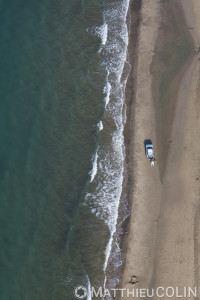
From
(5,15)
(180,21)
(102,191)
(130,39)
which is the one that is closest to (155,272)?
(102,191)

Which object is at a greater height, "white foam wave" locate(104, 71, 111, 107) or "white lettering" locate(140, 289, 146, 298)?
"white foam wave" locate(104, 71, 111, 107)

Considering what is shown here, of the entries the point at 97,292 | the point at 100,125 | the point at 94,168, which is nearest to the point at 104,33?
the point at 100,125

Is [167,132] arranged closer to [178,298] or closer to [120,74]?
[120,74]

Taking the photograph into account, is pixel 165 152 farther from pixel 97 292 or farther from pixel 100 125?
pixel 97 292

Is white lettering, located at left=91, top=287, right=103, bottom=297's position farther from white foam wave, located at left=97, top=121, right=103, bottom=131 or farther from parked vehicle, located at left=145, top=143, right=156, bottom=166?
white foam wave, located at left=97, top=121, right=103, bottom=131

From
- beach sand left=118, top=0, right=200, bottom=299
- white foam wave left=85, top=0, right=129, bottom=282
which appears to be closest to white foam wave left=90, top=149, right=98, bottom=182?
white foam wave left=85, top=0, right=129, bottom=282

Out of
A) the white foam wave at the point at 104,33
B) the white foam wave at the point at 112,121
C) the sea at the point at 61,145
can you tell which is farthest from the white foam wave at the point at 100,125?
the white foam wave at the point at 104,33
